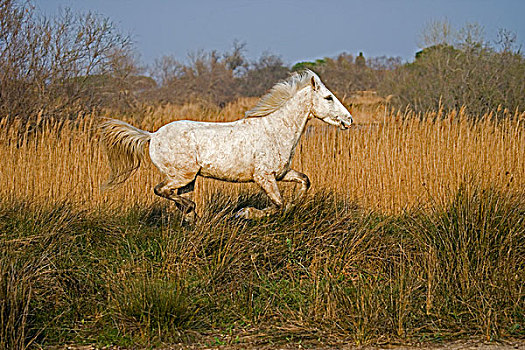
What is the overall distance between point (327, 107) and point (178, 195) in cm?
182

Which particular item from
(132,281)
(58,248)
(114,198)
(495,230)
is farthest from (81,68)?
(495,230)

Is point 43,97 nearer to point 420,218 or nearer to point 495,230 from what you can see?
point 420,218

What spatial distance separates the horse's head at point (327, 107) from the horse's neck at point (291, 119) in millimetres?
94

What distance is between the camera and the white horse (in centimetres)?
555

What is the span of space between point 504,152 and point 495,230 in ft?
13.0

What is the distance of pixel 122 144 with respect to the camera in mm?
5949

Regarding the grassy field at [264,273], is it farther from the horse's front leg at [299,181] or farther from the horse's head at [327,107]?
the horse's head at [327,107]

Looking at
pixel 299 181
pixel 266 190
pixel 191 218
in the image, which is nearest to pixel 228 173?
pixel 266 190

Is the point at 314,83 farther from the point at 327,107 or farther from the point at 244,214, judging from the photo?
the point at 244,214

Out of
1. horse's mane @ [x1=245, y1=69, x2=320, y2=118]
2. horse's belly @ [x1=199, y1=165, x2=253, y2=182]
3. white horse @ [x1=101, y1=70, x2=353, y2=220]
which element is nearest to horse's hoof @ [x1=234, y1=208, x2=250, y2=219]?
Result: white horse @ [x1=101, y1=70, x2=353, y2=220]

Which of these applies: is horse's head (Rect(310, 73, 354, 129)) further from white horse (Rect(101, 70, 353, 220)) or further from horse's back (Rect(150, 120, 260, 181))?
horse's back (Rect(150, 120, 260, 181))

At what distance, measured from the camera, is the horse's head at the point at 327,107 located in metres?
5.75

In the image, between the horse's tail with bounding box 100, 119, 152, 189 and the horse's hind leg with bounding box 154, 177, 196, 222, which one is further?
the horse's tail with bounding box 100, 119, 152, 189


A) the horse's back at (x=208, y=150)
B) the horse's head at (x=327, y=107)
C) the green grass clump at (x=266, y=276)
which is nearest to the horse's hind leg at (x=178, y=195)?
the horse's back at (x=208, y=150)
